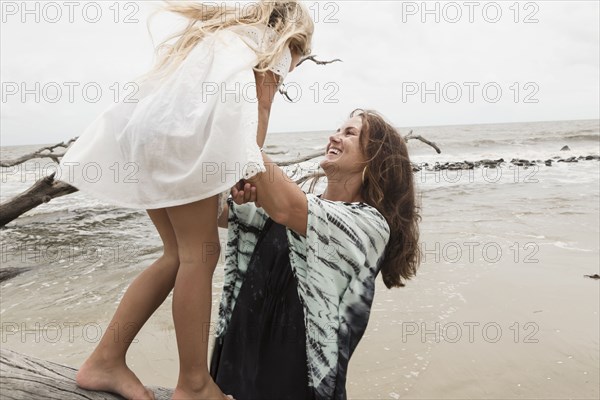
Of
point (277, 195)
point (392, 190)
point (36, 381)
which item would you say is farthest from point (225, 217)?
point (36, 381)

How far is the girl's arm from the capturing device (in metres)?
2.08

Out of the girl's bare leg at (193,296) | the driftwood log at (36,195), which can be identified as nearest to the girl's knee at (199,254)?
the girl's bare leg at (193,296)

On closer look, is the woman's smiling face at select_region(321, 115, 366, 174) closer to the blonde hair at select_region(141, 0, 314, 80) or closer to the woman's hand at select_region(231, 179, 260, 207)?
the blonde hair at select_region(141, 0, 314, 80)

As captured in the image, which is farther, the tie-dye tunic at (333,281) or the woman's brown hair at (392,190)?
the woman's brown hair at (392,190)

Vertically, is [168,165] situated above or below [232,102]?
below

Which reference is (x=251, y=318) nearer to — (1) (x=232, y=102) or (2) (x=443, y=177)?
(1) (x=232, y=102)

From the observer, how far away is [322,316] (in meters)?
2.00

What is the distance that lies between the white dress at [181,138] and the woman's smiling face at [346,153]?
61 centimetres

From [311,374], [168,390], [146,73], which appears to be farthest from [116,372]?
[146,73]

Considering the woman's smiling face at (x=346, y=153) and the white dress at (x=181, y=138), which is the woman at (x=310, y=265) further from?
the white dress at (x=181, y=138)

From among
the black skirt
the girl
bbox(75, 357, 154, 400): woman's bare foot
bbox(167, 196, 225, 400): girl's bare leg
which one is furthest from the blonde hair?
bbox(75, 357, 154, 400): woman's bare foot

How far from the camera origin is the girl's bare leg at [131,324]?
6.43ft

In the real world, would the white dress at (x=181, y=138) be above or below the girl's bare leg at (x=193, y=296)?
above

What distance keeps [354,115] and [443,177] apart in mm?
18439
